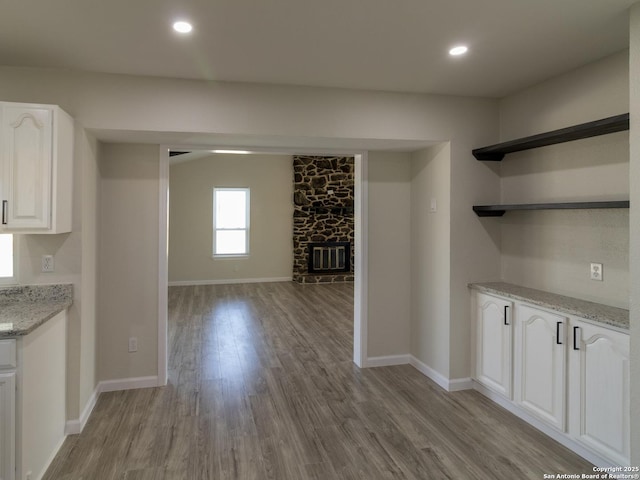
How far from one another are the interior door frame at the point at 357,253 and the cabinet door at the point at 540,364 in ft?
4.79

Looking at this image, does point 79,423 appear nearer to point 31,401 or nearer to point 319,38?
point 31,401

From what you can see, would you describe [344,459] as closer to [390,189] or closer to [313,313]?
[390,189]

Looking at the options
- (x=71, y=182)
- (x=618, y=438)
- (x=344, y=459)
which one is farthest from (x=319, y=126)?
(x=618, y=438)

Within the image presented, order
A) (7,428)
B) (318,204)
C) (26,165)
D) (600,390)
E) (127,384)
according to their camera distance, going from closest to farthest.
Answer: (7,428) → (600,390) → (26,165) → (127,384) → (318,204)

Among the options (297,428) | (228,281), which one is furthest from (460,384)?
(228,281)

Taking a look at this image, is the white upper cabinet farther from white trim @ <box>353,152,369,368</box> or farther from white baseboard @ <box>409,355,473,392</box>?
white baseboard @ <box>409,355,473,392</box>

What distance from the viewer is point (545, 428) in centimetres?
289

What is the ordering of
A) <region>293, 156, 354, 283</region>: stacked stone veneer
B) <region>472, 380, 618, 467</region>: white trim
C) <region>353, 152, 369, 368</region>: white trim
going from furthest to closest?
<region>293, 156, 354, 283</region>: stacked stone veneer → <region>353, 152, 369, 368</region>: white trim → <region>472, 380, 618, 467</region>: white trim

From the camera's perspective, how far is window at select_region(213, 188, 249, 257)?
935 cm

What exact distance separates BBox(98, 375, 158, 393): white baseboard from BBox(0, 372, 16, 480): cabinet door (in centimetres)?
146

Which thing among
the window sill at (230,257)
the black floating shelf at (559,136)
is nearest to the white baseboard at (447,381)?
the black floating shelf at (559,136)

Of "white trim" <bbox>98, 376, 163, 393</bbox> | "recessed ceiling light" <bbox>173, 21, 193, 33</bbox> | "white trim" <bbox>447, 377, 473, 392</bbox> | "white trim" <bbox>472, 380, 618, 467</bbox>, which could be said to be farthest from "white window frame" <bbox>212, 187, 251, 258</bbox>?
"recessed ceiling light" <bbox>173, 21, 193, 33</bbox>

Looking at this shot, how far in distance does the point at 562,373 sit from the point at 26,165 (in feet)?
11.8

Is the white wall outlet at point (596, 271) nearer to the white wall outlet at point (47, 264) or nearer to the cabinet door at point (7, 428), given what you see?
the cabinet door at point (7, 428)
